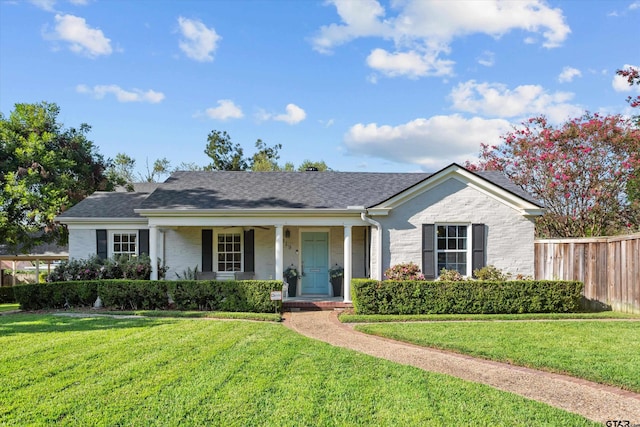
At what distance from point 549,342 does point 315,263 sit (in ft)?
28.0

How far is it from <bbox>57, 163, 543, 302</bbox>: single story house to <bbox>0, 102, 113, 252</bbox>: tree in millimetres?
3584

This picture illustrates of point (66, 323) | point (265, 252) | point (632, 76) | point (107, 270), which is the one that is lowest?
point (66, 323)

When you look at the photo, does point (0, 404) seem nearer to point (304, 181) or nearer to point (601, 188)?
point (304, 181)

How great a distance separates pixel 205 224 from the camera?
45.1 ft

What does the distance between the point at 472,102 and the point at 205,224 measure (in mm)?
12268

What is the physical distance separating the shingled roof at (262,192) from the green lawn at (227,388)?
6.74 meters

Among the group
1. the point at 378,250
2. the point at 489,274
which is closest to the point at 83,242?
the point at 378,250

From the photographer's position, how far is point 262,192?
607 inches

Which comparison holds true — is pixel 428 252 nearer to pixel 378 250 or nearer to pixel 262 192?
pixel 378 250

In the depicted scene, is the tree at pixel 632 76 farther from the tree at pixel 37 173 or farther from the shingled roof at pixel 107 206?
the tree at pixel 37 173

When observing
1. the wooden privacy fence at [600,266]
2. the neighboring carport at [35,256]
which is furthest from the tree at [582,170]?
the neighboring carport at [35,256]

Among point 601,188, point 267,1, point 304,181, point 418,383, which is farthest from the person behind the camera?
point 601,188

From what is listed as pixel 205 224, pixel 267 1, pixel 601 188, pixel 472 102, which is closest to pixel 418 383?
pixel 205 224

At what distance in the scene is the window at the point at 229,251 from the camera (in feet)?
49.8
